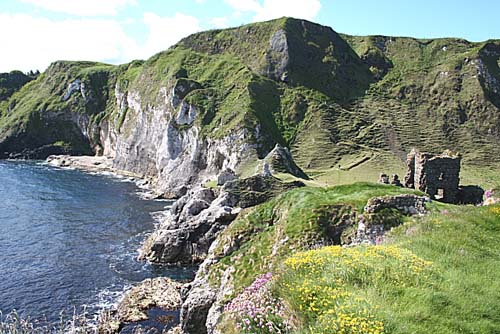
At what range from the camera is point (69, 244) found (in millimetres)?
59531

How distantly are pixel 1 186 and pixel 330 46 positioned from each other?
9654cm

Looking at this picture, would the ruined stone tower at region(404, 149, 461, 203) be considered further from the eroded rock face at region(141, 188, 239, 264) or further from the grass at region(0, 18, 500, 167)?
the grass at region(0, 18, 500, 167)

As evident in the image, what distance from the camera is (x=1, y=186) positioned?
102 metres

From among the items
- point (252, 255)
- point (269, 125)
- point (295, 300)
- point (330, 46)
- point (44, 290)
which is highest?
point (330, 46)

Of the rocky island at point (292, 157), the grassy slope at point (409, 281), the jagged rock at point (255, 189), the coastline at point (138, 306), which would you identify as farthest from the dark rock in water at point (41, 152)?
the grassy slope at point (409, 281)

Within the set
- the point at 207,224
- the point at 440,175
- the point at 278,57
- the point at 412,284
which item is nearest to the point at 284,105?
the point at 278,57

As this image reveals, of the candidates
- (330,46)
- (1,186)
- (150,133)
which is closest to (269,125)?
(150,133)

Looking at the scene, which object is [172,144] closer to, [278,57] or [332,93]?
[278,57]

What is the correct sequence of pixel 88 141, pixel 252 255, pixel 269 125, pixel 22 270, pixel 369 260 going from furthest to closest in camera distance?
pixel 88 141 < pixel 269 125 < pixel 22 270 < pixel 252 255 < pixel 369 260

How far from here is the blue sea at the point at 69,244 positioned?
42594mm

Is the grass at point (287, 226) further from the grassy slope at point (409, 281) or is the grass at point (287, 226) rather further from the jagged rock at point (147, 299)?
the jagged rock at point (147, 299)

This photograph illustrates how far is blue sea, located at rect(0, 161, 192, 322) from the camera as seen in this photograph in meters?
42.6

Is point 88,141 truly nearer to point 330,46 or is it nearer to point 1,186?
point 1,186

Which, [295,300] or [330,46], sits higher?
[330,46]
